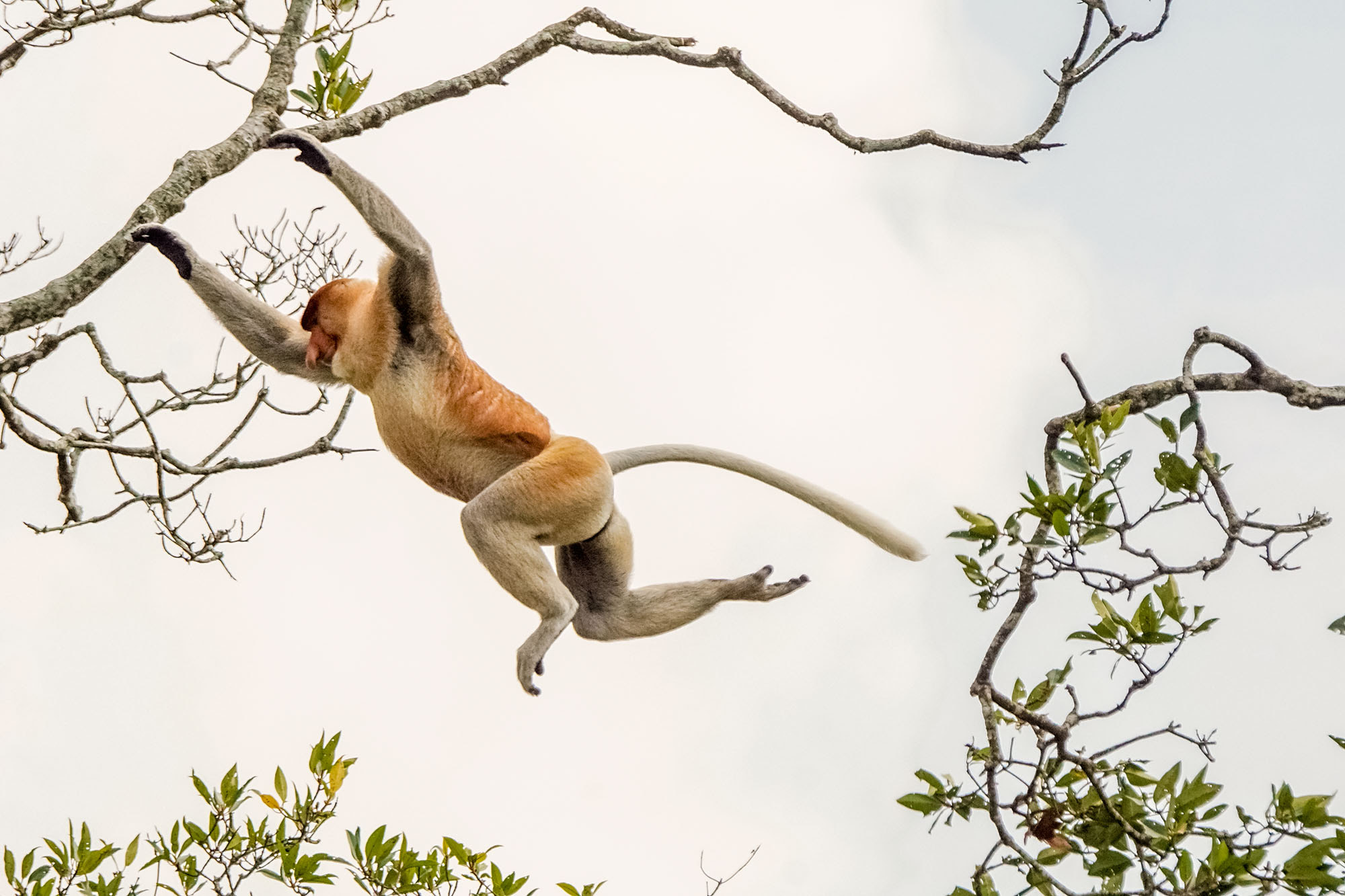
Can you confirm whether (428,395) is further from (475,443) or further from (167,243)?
(167,243)

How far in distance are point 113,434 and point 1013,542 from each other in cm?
250

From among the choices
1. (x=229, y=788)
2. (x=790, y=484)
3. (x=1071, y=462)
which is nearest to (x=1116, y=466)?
(x=1071, y=462)

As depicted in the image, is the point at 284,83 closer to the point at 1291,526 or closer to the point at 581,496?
the point at 581,496

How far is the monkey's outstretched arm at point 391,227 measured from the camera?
3.59 metres

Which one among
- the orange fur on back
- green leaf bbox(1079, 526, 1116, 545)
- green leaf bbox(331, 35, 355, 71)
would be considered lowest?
green leaf bbox(1079, 526, 1116, 545)

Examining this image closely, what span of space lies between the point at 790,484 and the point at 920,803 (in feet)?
4.68

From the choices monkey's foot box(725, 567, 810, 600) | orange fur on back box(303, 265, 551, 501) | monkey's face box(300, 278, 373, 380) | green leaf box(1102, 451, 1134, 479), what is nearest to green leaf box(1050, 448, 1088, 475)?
green leaf box(1102, 451, 1134, 479)

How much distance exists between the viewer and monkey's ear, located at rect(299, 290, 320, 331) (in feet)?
13.9

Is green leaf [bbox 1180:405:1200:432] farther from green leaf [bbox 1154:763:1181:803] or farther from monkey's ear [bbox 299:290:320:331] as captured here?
monkey's ear [bbox 299:290:320:331]

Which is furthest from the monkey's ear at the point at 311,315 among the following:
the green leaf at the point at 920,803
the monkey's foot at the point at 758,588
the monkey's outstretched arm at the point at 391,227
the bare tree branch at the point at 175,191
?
the green leaf at the point at 920,803

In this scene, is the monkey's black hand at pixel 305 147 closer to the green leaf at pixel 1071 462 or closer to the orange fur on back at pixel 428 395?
the orange fur on back at pixel 428 395

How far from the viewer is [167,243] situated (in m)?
3.86

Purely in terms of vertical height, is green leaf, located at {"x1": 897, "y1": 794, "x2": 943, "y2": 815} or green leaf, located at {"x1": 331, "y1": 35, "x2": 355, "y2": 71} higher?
green leaf, located at {"x1": 331, "y1": 35, "x2": 355, "y2": 71}

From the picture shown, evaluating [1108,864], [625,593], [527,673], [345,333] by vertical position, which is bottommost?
[1108,864]
